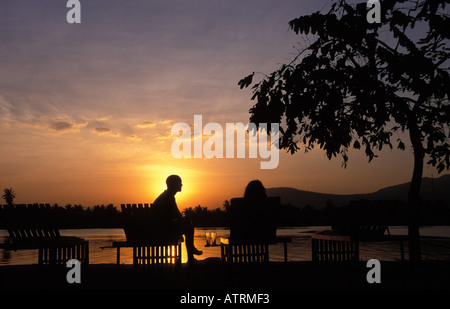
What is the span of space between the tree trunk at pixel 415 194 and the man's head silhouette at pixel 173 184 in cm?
443

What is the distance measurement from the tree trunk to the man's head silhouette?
14.5ft

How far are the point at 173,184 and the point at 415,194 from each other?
4612mm

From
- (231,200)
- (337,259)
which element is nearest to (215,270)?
(231,200)

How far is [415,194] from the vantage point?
9336 millimetres

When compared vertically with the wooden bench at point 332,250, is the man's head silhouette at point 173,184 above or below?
above

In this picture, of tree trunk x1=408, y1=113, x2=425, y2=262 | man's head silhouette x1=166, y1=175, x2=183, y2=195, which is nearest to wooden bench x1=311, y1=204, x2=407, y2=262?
tree trunk x1=408, y1=113, x2=425, y2=262

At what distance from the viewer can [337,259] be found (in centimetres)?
991

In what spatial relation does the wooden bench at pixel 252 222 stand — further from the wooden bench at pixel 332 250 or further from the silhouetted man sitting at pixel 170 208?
the wooden bench at pixel 332 250

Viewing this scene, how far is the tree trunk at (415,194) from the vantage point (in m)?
9.23

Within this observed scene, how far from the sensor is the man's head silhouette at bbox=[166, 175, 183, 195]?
8.35 m
